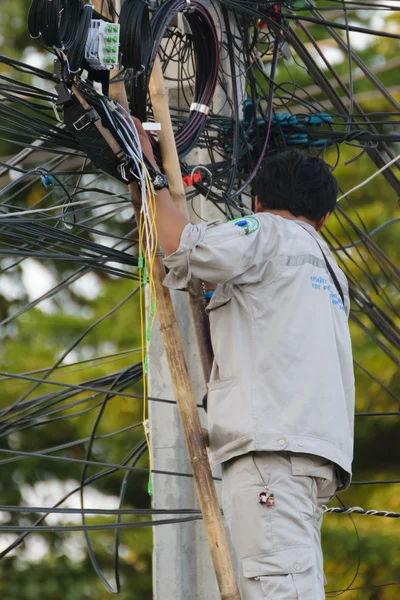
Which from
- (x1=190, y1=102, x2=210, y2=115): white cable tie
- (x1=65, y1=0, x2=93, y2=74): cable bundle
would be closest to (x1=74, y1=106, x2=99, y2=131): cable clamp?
(x1=65, y1=0, x2=93, y2=74): cable bundle

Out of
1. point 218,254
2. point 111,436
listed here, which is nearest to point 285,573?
point 218,254

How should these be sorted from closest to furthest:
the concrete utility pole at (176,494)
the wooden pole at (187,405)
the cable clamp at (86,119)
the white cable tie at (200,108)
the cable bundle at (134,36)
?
the wooden pole at (187,405) < the cable clamp at (86,119) < the cable bundle at (134,36) < the white cable tie at (200,108) < the concrete utility pole at (176,494)

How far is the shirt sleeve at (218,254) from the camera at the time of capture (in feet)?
11.5

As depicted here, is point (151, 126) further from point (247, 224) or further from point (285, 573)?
point (285, 573)

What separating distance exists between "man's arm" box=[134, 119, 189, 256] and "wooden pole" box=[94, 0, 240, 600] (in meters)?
0.15

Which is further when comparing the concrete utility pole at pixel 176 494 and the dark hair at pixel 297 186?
the concrete utility pole at pixel 176 494

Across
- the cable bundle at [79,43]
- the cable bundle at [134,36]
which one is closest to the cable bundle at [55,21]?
the cable bundle at [79,43]

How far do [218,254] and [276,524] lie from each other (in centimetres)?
90

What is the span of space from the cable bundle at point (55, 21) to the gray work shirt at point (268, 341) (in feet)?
2.70

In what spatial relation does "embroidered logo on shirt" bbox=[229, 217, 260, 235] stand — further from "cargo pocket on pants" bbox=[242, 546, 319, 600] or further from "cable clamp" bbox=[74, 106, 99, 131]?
"cargo pocket on pants" bbox=[242, 546, 319, 600]

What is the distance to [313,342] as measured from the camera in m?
3.67

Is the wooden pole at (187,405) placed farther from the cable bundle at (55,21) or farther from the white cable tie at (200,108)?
the white cable tie at (200,108)

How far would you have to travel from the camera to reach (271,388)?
357 centimetres

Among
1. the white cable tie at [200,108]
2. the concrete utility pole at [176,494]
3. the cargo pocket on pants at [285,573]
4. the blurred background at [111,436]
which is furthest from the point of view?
the blurred background at [111,436]
